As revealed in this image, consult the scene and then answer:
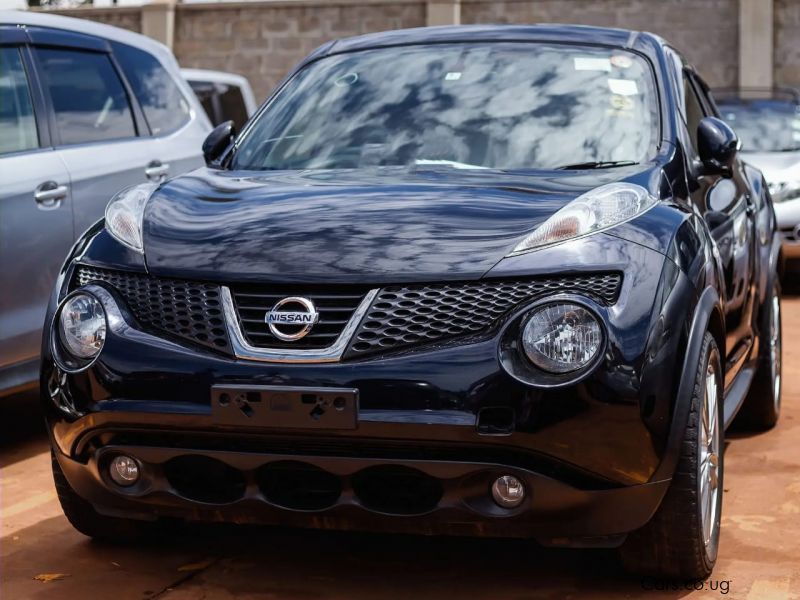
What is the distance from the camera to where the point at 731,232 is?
5.11 meters

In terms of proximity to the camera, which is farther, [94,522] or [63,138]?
[63,138]

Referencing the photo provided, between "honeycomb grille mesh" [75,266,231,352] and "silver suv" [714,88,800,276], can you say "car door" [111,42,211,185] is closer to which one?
"honeycomb grille mesh" [75,266,231,352]

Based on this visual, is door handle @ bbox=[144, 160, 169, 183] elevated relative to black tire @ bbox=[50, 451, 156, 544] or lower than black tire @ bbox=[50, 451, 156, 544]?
elevated

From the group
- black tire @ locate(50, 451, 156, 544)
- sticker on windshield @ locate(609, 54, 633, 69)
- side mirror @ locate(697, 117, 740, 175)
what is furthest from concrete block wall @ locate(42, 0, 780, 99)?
black tire @ locate(50, 451, 156, 544)

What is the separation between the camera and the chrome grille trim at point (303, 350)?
3539 millimetres

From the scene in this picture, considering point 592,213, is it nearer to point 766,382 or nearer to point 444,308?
point 444,308

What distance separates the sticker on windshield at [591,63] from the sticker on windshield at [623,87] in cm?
9

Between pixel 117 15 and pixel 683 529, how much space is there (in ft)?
94.0

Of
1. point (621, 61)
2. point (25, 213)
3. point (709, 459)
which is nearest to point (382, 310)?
point (709, 459)

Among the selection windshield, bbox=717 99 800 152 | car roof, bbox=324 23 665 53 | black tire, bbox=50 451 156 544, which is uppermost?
car roof, bbox=324 23 665 53

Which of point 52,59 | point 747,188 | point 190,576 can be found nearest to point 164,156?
point 52,59

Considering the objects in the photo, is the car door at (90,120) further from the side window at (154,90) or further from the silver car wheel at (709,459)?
the silver car wheel at (709,459)

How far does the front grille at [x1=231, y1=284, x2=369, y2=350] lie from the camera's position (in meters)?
3.58

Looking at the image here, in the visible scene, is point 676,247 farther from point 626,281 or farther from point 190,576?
point 190,576
